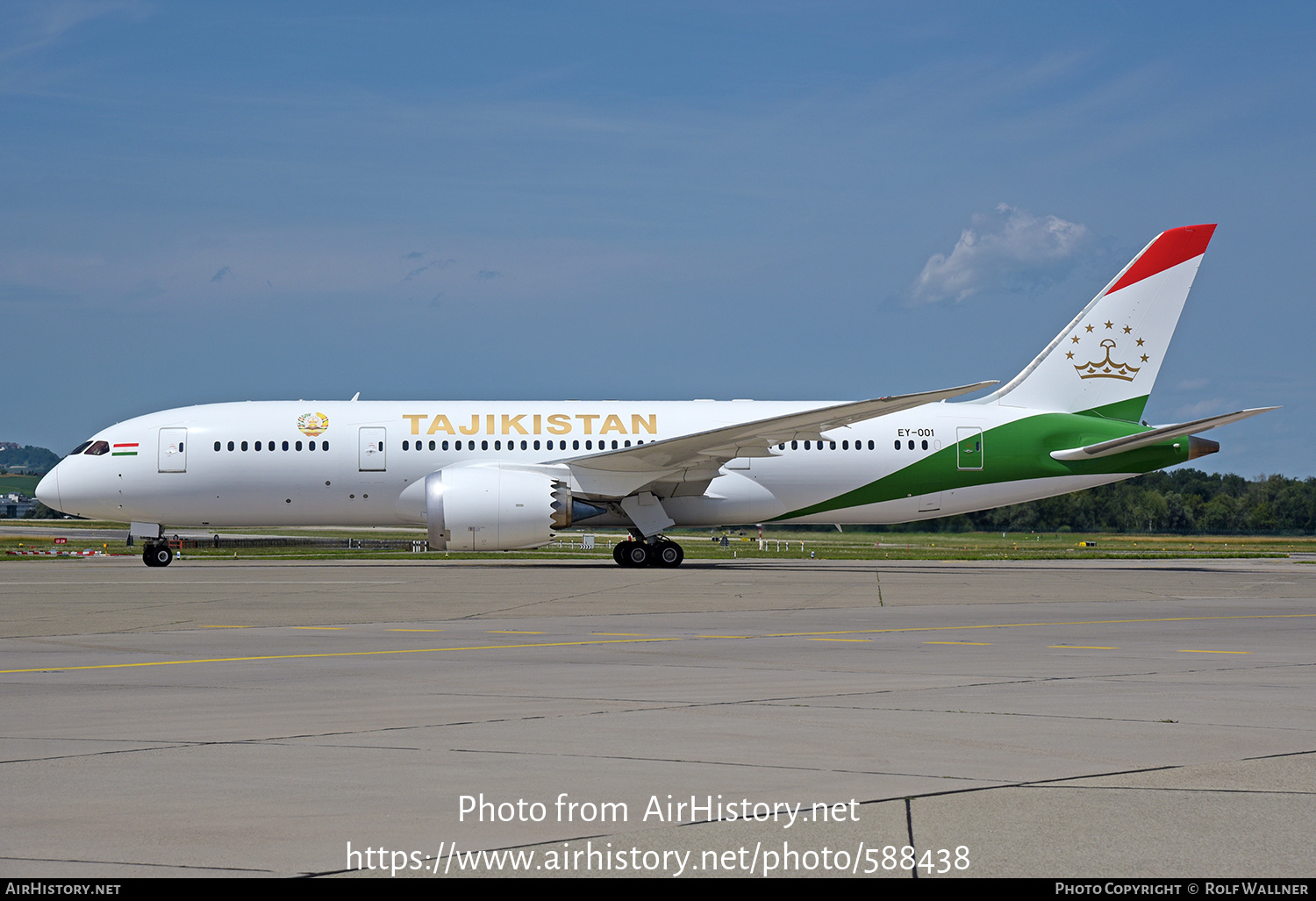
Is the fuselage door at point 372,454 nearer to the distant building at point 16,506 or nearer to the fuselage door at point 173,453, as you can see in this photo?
the fuselage door at point 173,453

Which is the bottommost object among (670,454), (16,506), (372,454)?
(670,454)

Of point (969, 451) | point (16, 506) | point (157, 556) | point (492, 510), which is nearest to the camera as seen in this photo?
point (492, 510)

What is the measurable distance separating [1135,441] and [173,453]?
21.4 meters

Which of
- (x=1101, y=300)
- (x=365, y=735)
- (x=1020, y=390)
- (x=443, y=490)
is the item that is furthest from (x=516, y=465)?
(x=365, y=735)

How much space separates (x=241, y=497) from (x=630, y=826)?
23.6 m

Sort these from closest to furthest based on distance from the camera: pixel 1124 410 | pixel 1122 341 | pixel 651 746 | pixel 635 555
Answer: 1. pixel 651 746
2. pixel 635 555
3. pixel 1122 341
4. pixel 1124 410

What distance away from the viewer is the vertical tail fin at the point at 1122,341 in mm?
27188

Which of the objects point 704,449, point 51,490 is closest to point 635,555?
point 704,449

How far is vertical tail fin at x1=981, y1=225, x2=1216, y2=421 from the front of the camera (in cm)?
2719

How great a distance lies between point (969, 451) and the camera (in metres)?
27.1

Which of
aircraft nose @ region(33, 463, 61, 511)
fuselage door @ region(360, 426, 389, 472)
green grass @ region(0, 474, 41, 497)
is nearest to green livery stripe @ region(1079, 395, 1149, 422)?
fuselage door @ region(360, 426, 389, 472)

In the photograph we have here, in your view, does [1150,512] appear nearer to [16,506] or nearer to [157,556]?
[157,556]

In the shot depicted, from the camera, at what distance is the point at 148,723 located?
21.9 feet

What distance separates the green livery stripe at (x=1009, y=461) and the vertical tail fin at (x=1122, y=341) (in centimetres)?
71
